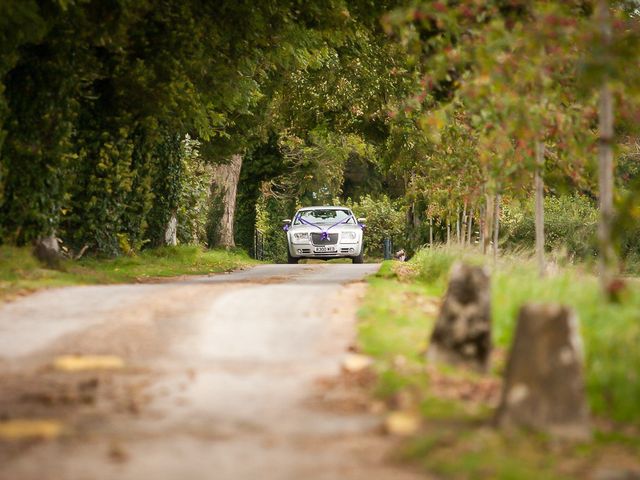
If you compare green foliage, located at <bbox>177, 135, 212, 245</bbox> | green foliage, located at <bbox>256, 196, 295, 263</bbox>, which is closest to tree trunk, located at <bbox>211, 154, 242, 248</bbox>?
green foliage, located at <bbox>177, 135, 212, 245</bbox>

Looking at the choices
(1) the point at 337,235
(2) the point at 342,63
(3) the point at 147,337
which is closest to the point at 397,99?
(2) the point at 342,63

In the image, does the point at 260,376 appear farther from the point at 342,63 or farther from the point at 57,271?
the point at 342,63

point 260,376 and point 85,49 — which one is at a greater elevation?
point 85,49

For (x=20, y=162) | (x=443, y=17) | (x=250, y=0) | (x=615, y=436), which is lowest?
(x=615, y=436)

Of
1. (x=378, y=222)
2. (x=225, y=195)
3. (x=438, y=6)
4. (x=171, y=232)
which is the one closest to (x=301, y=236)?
(x=171, y=232)

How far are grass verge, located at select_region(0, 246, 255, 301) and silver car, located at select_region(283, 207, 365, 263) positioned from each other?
2.10 m

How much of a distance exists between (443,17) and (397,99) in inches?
794

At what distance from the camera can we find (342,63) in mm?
32562

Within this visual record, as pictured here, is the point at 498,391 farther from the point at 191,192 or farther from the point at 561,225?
the point at 561,225

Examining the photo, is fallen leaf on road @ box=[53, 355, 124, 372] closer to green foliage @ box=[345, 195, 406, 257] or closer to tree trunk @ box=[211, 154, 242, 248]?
tree trunk @ box=[211, 154, 242, 248]

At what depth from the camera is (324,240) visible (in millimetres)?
30500

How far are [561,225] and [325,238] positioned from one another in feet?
30.8

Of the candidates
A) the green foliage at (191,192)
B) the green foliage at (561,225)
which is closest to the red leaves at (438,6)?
the green foliage at (191,192)

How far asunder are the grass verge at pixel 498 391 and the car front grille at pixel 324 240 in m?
18.3
